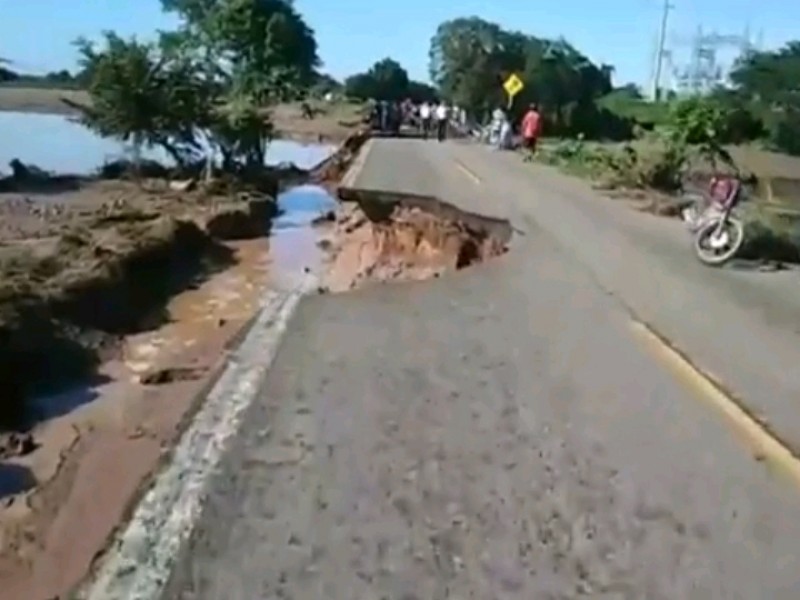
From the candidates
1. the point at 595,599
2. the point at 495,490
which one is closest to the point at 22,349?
the point at 495,490

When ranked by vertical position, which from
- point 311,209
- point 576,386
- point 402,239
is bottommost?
point 311,209

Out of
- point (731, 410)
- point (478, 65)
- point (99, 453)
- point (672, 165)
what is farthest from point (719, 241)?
point (478, 65)

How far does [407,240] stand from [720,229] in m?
5.92

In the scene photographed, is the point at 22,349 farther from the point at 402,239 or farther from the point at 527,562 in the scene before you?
the point at 527,562

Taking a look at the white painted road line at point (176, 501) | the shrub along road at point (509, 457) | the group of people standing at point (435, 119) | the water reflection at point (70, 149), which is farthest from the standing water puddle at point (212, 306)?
the group of people standing at point (435, 119)

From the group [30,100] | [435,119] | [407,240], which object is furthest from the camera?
[30,100]

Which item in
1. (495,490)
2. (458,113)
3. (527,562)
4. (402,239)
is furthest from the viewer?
(458,113)

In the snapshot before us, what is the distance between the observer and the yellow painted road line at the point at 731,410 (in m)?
6.82

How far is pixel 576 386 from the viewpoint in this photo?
836 cm

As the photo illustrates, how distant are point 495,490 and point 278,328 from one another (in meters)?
5.02

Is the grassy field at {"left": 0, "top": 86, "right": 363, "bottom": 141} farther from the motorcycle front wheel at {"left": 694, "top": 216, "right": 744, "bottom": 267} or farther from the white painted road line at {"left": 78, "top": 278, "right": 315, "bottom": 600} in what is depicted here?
the white painted road line at {"left": 78, "top": 278, "right": 315, "bottom": 600}

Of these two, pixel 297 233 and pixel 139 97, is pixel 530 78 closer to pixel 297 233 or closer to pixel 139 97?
pixel 139 97

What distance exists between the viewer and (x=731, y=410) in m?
7.91

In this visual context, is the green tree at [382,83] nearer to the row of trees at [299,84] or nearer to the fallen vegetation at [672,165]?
the row of trees at [299,84]
